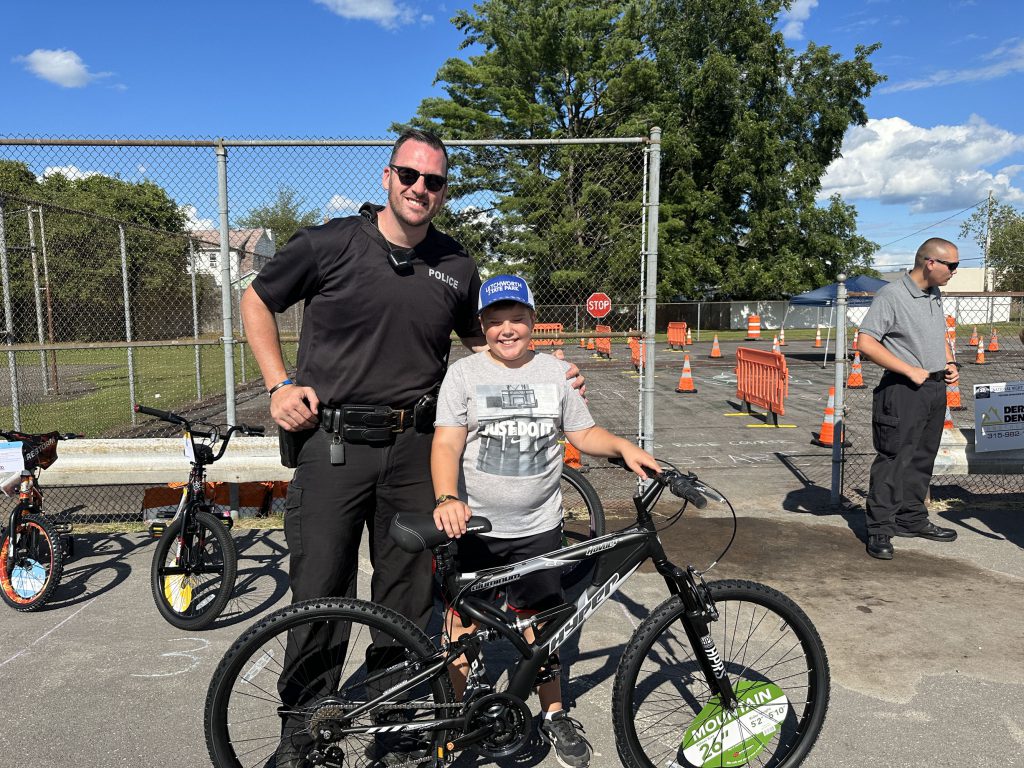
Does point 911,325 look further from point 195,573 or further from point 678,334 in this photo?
point 678,334

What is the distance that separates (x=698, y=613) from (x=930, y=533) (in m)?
3.68

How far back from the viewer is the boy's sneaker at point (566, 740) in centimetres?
261

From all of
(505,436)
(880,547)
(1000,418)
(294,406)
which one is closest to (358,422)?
(294,406)

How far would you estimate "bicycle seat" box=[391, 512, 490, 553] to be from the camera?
7.36 feet

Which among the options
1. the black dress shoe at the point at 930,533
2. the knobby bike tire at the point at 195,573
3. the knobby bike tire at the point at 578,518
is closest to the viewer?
the knobby bike tire at the point at 578,518

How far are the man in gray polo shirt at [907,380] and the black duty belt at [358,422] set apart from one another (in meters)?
3.70

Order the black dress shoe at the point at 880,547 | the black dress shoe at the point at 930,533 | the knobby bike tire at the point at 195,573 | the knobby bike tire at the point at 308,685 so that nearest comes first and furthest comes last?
1. the knobby bike tire at the point at 308,685
2. the knobby bike tire at the point at 195,573
3. the black dress shoe at the point at 880,547
4. the black dress shoe at the point at 930,533

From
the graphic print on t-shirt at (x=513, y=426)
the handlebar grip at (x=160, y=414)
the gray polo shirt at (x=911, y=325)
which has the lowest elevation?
the handlebar grip at (x=160, y=414)

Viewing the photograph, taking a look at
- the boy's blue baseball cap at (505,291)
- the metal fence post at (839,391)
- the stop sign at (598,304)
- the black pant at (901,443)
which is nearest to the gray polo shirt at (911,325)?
the black pant at (901,443)

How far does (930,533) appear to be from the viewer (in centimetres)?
517

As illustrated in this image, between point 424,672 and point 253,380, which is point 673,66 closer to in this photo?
point 253,380

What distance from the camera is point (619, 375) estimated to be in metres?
18.3

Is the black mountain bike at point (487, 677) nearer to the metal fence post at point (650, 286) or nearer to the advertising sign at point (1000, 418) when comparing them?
the metal fence post at point (650, 286)

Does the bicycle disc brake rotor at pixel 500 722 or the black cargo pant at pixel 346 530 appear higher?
the black cargo pant at pixel 346 530
